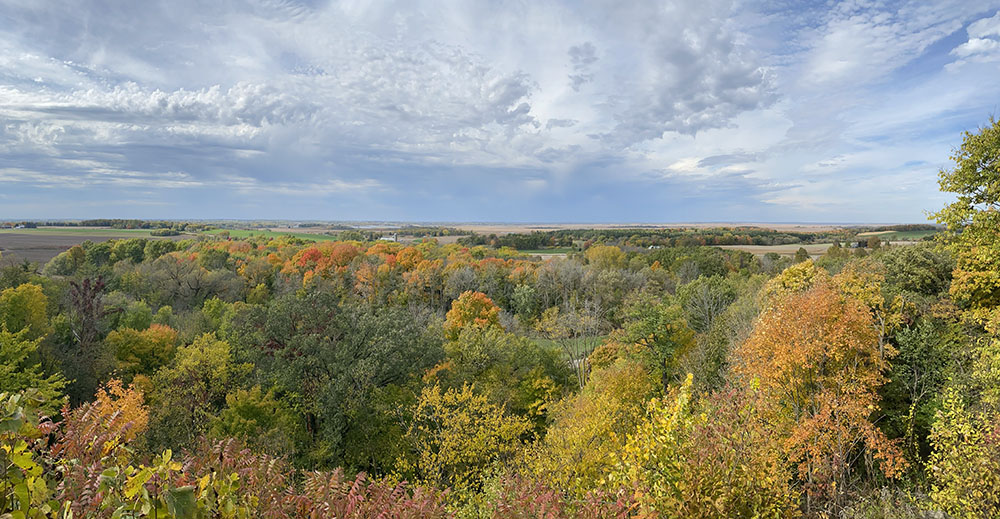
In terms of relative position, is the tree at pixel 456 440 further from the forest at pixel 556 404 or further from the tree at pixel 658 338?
the tree at pixel 658 338

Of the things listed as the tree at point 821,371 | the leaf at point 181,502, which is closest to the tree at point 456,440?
the tree at point 821,371

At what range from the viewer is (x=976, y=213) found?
18078 mm

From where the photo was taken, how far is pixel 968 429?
34.6ft

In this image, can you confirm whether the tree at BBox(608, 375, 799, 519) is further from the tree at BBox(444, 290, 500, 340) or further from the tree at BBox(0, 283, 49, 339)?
the tree at BBox(0, 283, 49, 339)

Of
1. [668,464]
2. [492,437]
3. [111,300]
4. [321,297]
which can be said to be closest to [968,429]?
[668,464]

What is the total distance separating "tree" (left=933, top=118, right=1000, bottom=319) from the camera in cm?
1773

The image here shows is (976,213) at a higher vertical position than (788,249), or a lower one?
higher

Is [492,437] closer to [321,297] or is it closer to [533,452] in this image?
[533,452]

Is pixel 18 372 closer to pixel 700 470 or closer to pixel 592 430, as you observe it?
pixel 592 430

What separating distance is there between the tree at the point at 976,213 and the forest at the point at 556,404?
0.27 ft

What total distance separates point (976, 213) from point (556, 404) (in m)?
20.4

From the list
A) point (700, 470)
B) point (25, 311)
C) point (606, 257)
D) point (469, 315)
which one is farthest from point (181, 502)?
point (606, 257)

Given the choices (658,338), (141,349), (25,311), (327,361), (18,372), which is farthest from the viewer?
(141,349)

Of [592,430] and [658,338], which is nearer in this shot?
[592,430]
